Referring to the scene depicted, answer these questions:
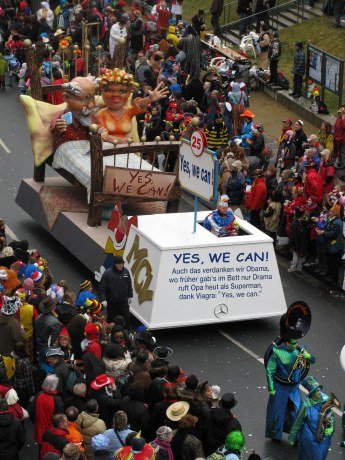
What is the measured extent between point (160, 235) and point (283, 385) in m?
3.81

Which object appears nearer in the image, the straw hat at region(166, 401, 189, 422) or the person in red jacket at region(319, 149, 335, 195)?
the straw hat at region(166, 401, 189, 422)

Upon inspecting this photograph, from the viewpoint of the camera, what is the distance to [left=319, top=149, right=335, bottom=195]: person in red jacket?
2197cm

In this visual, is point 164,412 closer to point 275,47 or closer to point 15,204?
point 15,204

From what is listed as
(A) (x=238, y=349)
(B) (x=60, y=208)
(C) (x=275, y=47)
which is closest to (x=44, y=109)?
(B) (x=60, y=208)

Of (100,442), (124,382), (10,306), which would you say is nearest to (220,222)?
(10,306)

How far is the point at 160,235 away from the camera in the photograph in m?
18.7

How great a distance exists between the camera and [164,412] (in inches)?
567

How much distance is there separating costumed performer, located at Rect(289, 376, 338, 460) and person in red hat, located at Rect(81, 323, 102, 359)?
7.91 ft

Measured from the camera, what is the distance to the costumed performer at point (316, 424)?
1473cm

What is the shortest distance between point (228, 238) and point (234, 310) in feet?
3.19

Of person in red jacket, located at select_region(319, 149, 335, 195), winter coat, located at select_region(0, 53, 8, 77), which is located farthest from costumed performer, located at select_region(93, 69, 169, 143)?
winter coat, located at select_region(0, 53, 8, 77)

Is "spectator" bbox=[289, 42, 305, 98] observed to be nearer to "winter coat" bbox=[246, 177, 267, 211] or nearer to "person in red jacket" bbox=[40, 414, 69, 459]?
"winter coat" bbox=[246, 177, 267, 211]

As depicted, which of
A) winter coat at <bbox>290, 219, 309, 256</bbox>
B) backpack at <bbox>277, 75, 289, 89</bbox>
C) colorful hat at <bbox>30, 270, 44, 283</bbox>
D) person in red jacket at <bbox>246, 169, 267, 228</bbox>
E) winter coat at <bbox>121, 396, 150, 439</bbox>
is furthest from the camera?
backpack at <bbox>277, 75, 289, 89</bbox>

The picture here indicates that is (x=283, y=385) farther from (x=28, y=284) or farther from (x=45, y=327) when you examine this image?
(x=28, y=284)
